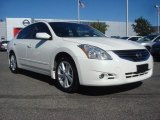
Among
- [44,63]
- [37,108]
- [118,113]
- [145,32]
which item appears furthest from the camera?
[145,32]

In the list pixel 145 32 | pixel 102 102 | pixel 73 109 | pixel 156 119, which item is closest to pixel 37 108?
pixel 73 109

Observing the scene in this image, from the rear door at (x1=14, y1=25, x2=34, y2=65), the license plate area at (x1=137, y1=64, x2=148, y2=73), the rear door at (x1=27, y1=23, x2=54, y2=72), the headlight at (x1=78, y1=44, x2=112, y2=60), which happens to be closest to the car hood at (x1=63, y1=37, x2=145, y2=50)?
the headlight at (x1=78, y1=44, x2=112, y2=60)

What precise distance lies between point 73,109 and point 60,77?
1638 mm

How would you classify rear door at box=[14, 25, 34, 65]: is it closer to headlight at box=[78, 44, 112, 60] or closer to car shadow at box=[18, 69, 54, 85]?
car shadow at box=[18, 69, 54, 85]

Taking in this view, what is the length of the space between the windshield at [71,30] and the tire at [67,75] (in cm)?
82

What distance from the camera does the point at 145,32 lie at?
59594 millimetres

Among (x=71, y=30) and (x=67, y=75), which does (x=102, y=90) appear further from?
(x=71, y=30)

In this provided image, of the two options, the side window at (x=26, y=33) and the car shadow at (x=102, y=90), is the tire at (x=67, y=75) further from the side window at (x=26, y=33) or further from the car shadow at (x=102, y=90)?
the side window at (x=26, y=33)

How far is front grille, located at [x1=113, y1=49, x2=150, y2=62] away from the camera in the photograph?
18.6 feet

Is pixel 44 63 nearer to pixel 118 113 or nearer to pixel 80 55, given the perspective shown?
pixel 80 55

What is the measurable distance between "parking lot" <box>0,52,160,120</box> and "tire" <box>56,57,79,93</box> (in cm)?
15

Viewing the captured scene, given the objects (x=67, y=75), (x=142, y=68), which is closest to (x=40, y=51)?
(x=67, y=75)

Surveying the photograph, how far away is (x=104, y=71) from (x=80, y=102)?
2.47 ft

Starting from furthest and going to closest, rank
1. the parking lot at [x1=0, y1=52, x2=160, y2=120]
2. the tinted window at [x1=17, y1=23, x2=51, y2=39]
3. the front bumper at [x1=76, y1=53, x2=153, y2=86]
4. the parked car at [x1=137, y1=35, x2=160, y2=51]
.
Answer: the parked car at [x1=137, y1=35, x2=160, y2=51] < the tinted window at [x1=17, y1=23, x2=51, y2=39] < the front bumper at [x1=76, y1=53, x2=153, y2=86] < the parking lot at [x1=0, y1=52, x2=160, y2=120]
